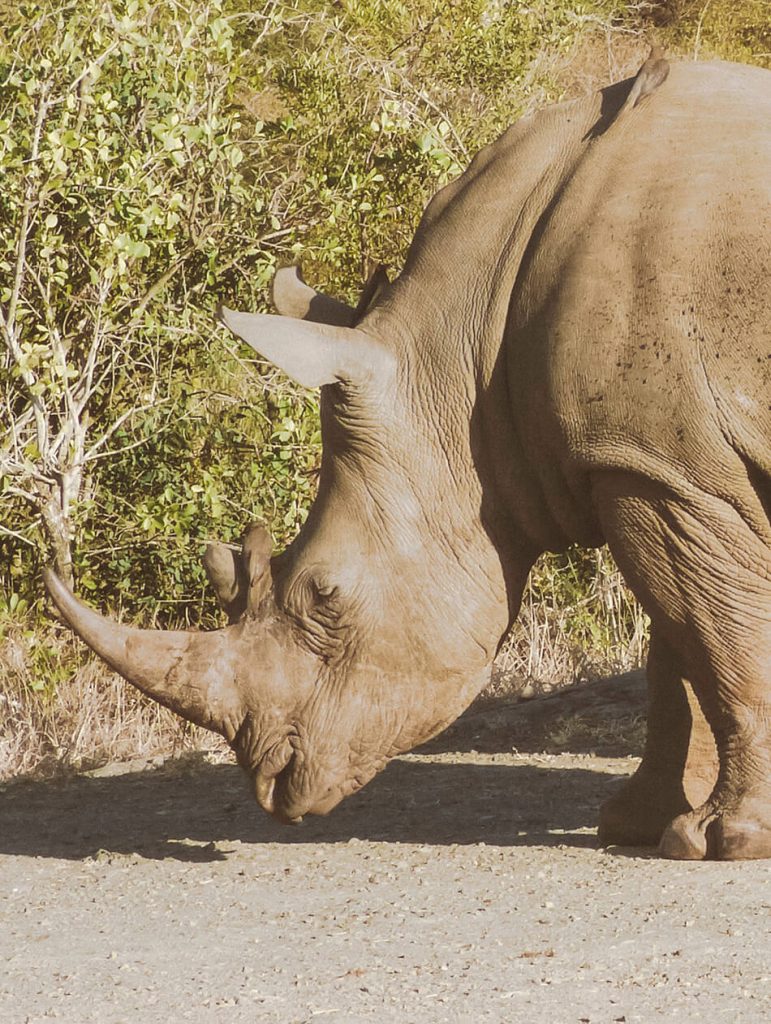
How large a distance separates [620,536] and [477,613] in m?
0.63

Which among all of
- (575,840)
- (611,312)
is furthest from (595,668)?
(611,312)

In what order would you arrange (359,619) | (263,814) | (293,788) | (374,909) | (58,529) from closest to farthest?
(374,909), (359,619), (293,788), (263,814), (58,529)

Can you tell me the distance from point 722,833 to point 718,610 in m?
0.74

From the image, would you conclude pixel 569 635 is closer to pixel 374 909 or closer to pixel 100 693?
pixel 100 693

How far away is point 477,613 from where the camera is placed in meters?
6.24

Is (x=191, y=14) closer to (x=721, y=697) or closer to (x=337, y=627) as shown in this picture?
(x=337, y=627)

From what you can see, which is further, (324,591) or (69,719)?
(69,719)

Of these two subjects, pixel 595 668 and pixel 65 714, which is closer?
pixel 65 714

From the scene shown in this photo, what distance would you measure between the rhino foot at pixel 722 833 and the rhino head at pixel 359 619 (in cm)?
83

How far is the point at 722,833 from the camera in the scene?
5.97 metres

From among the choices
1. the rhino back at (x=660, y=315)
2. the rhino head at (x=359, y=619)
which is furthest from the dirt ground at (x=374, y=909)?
the rhino back at (x=660, y=315)

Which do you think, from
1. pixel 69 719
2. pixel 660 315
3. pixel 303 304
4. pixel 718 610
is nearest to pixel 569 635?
pixel 69 719

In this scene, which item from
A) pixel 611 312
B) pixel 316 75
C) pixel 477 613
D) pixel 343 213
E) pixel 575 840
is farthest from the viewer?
pixel 316 75

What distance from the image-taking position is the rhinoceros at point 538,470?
223 inches
